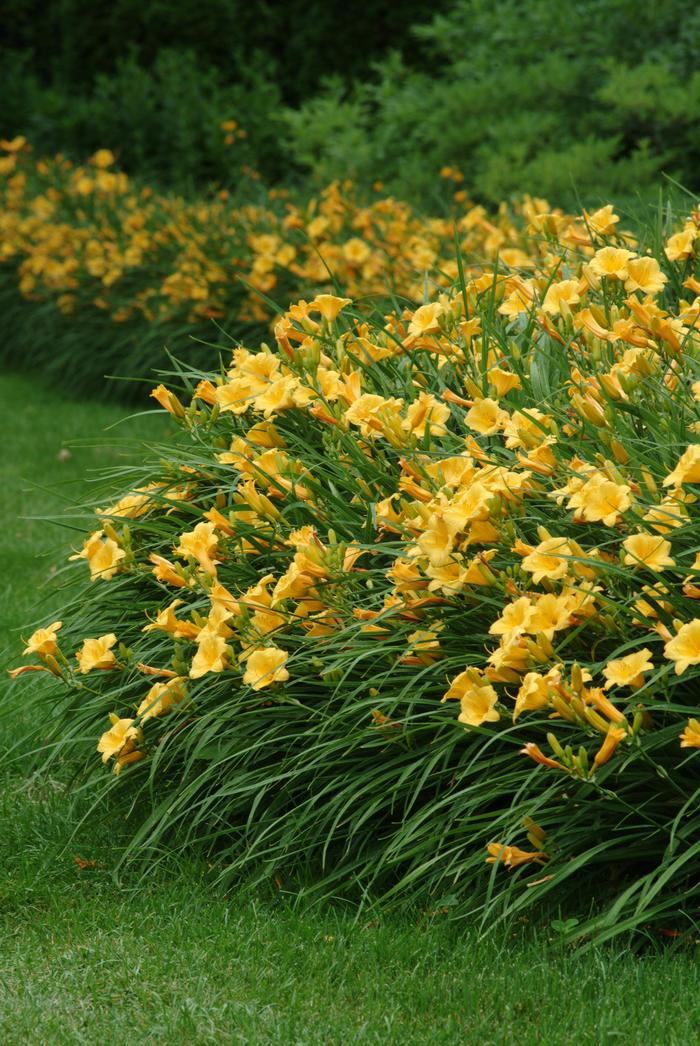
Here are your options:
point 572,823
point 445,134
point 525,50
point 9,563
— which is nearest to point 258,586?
point 572,823

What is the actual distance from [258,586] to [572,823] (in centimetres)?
84

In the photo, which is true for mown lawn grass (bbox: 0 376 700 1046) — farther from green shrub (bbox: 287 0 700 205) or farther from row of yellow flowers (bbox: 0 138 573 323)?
green shrub (bbox: 287 0 700 205)

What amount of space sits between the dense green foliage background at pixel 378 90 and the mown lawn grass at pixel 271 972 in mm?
4282

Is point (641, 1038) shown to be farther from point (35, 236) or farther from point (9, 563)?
point (35, 236)

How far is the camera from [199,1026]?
2.47 metres

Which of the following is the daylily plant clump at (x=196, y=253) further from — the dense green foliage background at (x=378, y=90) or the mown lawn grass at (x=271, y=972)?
the mown lawn grass at (x=271, y=972)

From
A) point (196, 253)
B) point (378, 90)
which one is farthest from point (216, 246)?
point (378, 90)

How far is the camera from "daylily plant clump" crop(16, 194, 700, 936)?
263 centimetres

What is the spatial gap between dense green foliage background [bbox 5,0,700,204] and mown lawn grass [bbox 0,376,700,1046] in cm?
428

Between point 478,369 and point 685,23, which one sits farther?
point 685,23

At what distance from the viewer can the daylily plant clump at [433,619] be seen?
263 cm

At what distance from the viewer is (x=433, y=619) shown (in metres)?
2.88

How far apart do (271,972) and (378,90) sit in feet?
27.4

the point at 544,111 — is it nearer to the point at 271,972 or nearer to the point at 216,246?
the point at 216,246
